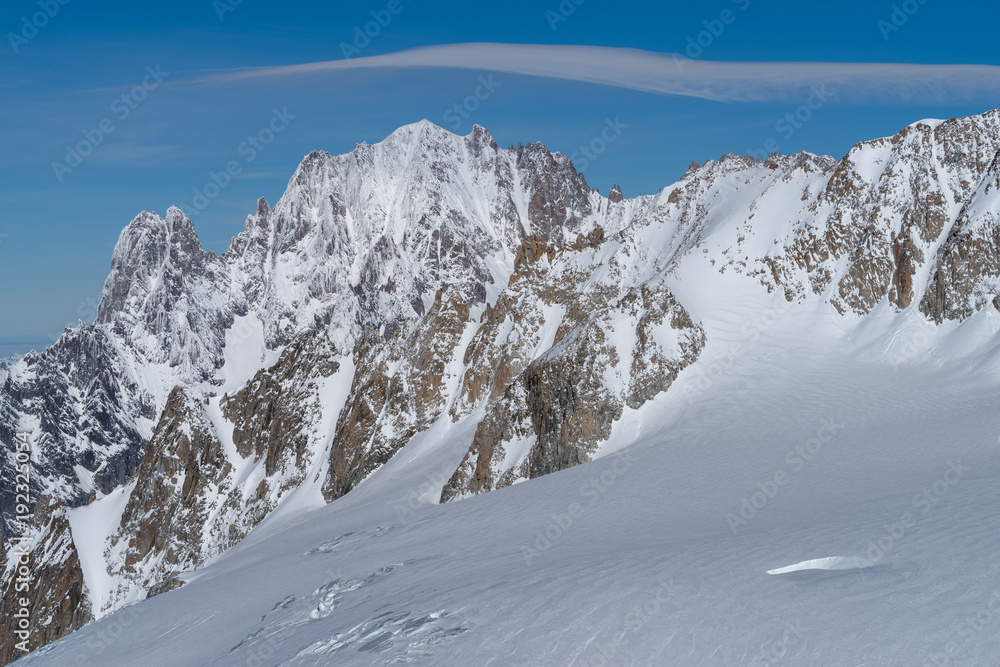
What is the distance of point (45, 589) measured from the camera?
8156 cm

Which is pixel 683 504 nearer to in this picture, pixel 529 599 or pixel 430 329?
pixel 529 599

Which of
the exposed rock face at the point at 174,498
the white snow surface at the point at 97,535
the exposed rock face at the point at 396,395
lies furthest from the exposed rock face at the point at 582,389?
the white snow surface at the point at 97,535

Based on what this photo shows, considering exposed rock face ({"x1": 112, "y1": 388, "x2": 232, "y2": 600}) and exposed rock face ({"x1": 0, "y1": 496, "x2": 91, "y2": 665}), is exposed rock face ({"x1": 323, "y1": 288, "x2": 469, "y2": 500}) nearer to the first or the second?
exposed rock face ({"x1": 112, "y1": 388, "x2": 232, "y2": 600})

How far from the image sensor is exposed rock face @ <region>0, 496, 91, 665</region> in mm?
77938

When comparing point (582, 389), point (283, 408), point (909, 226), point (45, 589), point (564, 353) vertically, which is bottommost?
point (582, 389)

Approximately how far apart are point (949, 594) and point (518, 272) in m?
62.4

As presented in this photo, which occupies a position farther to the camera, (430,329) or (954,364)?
(430,329)

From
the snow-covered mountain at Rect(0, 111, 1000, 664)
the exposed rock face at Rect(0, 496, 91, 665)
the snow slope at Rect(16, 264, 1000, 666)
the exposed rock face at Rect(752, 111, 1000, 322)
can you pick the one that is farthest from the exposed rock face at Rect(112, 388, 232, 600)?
the exposed rock face at Rect(752, 111, 1000, 322)

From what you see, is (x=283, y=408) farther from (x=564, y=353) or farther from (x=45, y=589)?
(x=564, y=353)

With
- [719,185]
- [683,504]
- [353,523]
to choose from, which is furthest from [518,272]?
[683,504]

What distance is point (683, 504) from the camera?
24359mm

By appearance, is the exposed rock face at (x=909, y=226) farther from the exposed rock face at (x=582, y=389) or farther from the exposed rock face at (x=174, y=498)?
the exposed rock face at (x=174, y=498)

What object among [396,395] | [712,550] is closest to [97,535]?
[396,395]

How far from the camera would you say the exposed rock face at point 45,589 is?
7794 centimetres
